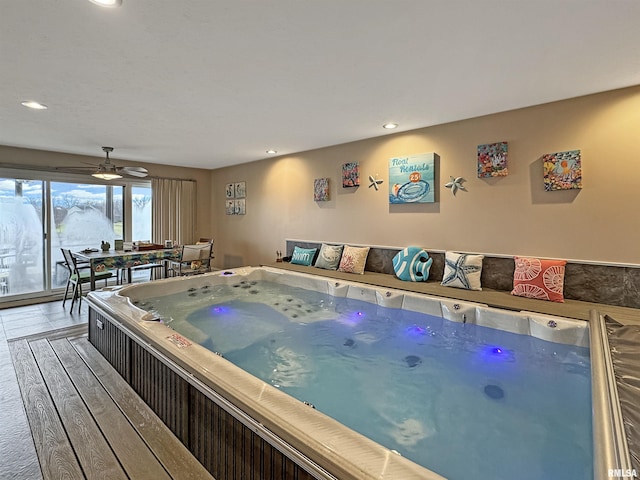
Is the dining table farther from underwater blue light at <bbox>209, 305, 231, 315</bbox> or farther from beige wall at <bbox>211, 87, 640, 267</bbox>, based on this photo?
beige wall at <bbox>211, 87, 640, 267</bbox>

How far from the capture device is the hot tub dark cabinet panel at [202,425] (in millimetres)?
1222

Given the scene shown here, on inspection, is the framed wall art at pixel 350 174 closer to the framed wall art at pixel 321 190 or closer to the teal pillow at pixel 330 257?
the framed wall art at pixel 321 190

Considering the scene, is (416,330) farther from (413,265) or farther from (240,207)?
(240,207)

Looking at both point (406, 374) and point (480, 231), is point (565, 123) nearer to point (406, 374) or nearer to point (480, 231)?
point (480, 231)

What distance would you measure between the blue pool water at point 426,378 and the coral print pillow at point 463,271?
0.58 meters

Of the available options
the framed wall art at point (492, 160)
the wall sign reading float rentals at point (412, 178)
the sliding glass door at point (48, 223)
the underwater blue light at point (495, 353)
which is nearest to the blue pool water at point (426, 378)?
the underwater blue light at point (495, 353)

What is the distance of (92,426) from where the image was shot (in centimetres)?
181

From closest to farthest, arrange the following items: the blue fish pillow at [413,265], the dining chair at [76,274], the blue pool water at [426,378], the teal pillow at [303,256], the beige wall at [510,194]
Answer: the blue pool water at [426,378] → the beige wall at [510,194] → the blue fish pillow at [413,265] → the dining chair at [76,274] → the teal pillow at [303,256]

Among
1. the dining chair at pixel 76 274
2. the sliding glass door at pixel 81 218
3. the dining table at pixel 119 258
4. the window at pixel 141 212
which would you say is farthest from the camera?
the window at pixel 141 212

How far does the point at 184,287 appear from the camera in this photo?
3.96 metres

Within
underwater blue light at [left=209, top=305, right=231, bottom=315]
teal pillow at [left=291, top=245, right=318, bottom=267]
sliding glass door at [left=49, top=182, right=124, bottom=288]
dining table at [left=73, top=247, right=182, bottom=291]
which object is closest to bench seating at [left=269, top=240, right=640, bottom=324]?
teal pillow at [left=291, top=245, right=318, bottom=267]

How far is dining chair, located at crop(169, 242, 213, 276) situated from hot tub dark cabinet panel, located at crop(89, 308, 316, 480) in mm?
2752

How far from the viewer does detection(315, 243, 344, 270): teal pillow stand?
4480mm

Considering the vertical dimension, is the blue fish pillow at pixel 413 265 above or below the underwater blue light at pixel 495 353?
above
